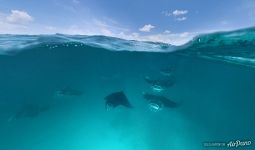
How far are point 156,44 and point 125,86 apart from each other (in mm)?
10444

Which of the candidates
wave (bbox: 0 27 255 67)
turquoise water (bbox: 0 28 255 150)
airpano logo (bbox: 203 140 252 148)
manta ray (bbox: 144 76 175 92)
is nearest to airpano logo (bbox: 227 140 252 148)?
airpano logo (bbox: 203 140 252 148)

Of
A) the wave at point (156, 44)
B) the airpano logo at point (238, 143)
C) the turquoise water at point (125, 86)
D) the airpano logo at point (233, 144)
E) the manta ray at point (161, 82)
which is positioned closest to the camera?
the airpano logo at point (233, 144)

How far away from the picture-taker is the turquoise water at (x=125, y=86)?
14.9 metres

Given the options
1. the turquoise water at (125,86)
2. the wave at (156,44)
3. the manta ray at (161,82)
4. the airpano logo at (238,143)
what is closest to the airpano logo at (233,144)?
the airpano logo at (238,143)

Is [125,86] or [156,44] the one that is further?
[125,86]

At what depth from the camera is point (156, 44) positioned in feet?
45.3

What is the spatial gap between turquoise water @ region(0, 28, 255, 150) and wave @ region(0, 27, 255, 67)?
5 centimetres

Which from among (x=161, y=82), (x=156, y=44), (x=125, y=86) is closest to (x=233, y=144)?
(x=156, y=44)

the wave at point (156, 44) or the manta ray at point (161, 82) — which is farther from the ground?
the wave at point (156, 44)

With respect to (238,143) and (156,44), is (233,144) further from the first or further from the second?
(156,44)

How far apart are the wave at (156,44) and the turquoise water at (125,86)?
5 centimetres

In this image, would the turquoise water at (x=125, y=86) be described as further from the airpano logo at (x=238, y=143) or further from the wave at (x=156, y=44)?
the airpano logo at (x=238, y=143)

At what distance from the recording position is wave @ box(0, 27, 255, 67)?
42.1 ft

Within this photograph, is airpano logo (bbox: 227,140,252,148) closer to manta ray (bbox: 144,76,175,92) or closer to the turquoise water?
the turquoise water
